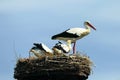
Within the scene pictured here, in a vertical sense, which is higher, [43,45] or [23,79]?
[43,45]

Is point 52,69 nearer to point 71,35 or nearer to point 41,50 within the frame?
point 41,50

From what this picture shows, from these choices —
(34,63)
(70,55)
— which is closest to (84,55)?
(70,55)

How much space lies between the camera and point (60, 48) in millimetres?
13414

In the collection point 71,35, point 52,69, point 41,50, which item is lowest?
point 52,69

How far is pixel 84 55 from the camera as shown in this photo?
1306 cm

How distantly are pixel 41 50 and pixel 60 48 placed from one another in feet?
1.51

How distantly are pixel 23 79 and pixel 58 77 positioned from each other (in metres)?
0.94

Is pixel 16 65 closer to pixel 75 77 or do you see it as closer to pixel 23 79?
pixel 23 79

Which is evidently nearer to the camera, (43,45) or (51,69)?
(51,69)

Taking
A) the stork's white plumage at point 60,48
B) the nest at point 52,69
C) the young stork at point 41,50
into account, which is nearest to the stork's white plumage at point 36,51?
the young stork at point 41,50

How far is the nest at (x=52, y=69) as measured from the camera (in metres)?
12.5

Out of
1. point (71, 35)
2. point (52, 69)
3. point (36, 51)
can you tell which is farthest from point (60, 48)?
point (52, 69)

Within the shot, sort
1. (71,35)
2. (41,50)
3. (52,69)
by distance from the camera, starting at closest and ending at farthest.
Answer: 1. (52,69)
2. (41,50)
3. (71,35)

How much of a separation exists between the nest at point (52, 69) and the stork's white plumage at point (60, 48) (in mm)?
525
